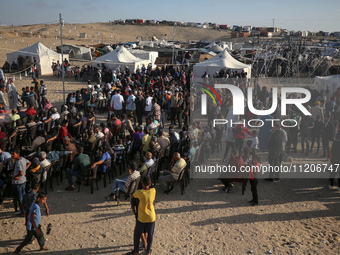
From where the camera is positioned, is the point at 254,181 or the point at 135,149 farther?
the point at 135,149

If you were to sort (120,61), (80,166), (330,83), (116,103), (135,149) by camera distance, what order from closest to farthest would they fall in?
(80,166)
(135,149)
(116,103)
(330,83)
(120,61)

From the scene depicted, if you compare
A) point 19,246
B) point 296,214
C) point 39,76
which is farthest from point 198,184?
point 39,76

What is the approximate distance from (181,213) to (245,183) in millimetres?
1674

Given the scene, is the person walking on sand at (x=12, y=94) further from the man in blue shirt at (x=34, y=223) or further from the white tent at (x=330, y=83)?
the white tent at (x=330, y=83)

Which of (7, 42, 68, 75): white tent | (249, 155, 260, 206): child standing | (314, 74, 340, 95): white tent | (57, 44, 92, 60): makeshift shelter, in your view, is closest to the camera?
(249, 155, 260, 206): child standing

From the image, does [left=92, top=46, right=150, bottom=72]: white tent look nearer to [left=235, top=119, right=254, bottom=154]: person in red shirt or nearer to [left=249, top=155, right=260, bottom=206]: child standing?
[left=235, top=119, right=254, bottom=154]: person in red shirt

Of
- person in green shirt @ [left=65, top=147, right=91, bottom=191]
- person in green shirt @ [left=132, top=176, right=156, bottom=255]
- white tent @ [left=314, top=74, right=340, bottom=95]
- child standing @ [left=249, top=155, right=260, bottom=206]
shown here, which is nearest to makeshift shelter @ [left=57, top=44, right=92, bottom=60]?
white tent @ [left=314, top=74, right=340, bottom=95]

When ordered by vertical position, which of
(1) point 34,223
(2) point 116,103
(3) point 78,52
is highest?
(3) point 78,52

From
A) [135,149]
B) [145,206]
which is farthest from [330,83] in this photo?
[145,206]

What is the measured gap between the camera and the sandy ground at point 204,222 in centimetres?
559

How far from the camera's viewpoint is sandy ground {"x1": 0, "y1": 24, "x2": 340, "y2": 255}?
5592mm

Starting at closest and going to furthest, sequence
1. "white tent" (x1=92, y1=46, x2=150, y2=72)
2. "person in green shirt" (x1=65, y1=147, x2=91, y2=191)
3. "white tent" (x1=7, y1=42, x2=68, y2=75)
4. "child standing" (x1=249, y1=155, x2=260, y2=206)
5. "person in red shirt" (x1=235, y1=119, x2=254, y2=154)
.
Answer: "child standing" (x1=249, y1=155, x2=260, y2=206)
"person in green shirt" (x1=65, y1=147, x2=91, y2=191)
"person in red shirt" (x1=235, y1=119, x2=254, y2=154)
"white tent" (x1=92, y1=46, x2=150, y2=72)
"white tent" (x1=7, y1=42, x2=68, y2=75)

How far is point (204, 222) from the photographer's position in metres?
6.36

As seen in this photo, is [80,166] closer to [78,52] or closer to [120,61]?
[120,61]
